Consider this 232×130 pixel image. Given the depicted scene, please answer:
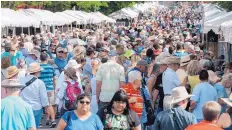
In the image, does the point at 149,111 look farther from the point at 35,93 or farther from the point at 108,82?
the point at 35,93

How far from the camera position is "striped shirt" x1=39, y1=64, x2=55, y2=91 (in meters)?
12.1

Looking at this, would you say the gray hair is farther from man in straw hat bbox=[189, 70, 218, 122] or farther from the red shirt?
the red shirt

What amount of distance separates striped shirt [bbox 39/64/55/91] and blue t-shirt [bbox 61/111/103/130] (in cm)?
504

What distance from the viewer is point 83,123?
707 cm

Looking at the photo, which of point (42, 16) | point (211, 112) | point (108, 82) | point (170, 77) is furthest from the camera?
point (42, 16)

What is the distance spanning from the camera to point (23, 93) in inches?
398

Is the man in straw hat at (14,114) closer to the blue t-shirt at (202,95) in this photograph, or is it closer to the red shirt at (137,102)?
the red shirt at (137,102)

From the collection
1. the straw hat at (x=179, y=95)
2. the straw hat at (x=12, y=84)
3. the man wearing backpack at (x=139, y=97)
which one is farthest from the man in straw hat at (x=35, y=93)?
the straw hat at (x=179, y=95)

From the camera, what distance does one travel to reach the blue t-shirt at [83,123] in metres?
7.06

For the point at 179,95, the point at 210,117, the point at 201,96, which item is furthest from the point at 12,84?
the point at 201,96

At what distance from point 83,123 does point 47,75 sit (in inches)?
204

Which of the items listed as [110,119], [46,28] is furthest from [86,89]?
[46,28]

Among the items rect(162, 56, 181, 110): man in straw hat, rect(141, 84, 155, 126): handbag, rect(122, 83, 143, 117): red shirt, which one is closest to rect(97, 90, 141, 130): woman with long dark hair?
rect(122, 83, 143, 117): red shirt

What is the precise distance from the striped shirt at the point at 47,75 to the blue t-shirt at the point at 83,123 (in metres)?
5.04
